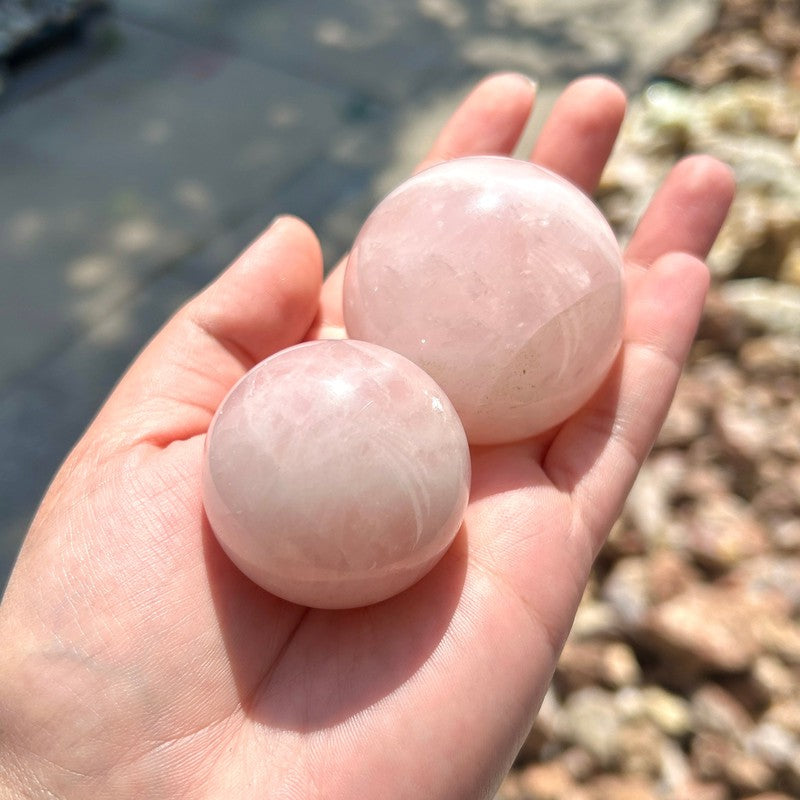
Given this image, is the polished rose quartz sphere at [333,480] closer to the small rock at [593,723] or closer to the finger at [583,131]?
the small rock at [593,723]

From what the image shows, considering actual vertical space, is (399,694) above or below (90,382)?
above

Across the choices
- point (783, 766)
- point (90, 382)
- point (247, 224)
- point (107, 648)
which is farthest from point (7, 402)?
point (783, 766)

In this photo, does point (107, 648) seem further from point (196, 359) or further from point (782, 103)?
point (782, 103)

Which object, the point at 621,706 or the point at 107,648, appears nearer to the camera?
the point at 107,648

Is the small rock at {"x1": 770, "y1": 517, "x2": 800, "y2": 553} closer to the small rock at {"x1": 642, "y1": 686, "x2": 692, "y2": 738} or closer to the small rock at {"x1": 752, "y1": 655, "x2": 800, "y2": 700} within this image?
the small rock at {"x1": 752, "y1": 655, "x2": 800, "y2": 700}

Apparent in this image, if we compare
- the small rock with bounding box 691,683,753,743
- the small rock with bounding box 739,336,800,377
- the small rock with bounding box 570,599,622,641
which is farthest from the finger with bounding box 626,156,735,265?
the small rock with bounding box 691,683,753,743

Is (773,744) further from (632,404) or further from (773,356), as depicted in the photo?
(773,356)

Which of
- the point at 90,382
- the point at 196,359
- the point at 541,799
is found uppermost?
the point at 196,359
